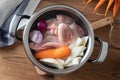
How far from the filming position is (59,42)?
85 cm

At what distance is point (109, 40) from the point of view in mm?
929

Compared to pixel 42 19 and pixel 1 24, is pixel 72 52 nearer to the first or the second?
pixel 42 19

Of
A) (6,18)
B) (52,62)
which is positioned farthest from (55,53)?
(6,18)

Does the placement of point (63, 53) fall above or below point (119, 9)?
below

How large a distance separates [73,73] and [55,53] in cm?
11

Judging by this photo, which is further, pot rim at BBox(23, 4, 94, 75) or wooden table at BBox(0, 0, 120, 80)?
wooden table at BBox(0, 0, 120, 80)

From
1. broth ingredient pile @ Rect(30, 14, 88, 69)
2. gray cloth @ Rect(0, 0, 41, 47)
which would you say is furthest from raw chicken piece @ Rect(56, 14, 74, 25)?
gray cloth @ Rect(0, 0, 41, 47)

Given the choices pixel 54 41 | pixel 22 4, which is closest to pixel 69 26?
pixel 54 41

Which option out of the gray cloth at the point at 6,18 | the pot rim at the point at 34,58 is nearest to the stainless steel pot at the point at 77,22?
the pot rim at the point at 34,58

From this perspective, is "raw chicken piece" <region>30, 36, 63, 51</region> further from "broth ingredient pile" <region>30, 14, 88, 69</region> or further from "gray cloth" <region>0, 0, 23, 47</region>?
"gray cloth" <region>0, 0, 23, 47</region>

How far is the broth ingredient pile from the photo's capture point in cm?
83

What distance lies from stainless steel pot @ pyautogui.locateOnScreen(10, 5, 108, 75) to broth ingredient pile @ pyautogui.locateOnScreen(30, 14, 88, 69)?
0.02 metres

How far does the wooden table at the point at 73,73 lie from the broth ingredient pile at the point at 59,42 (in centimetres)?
9

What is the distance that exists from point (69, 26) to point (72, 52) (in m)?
0.08
